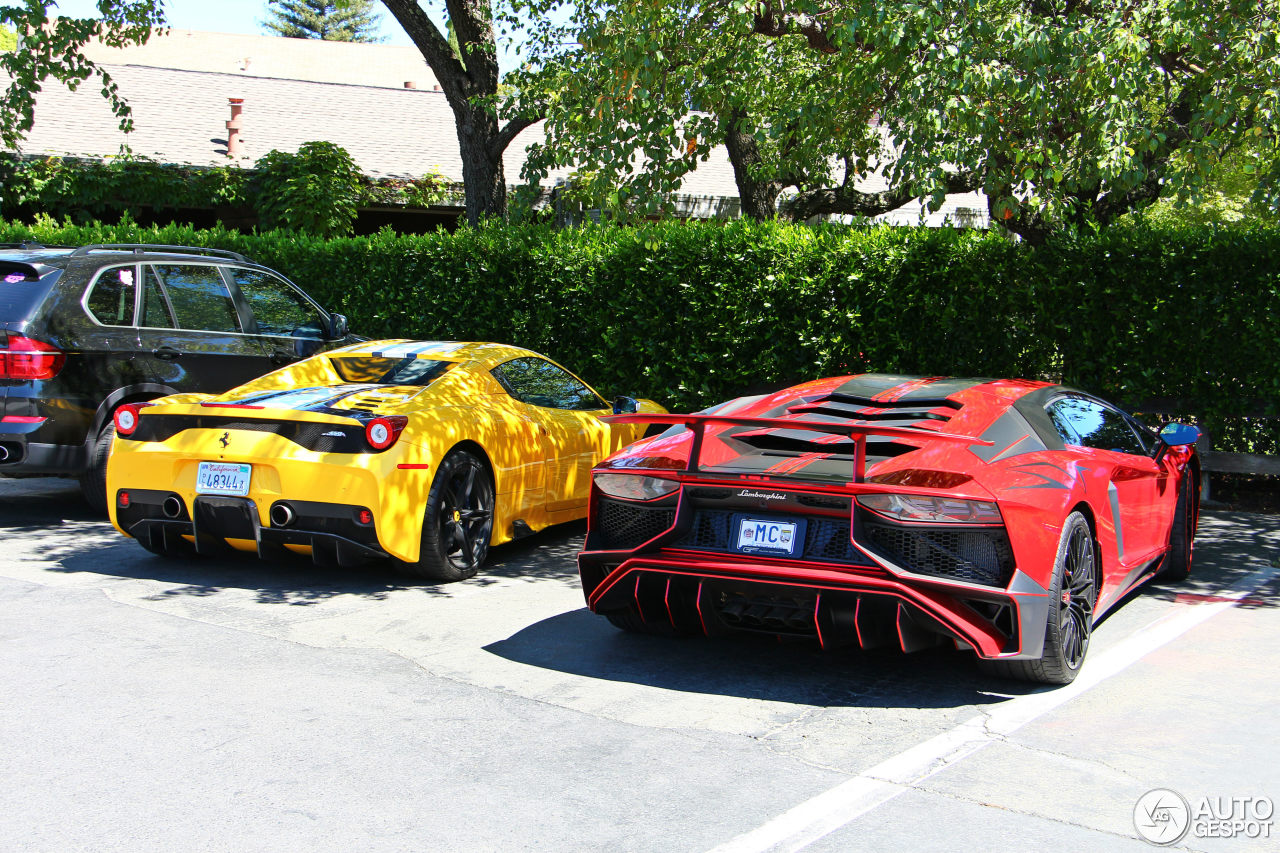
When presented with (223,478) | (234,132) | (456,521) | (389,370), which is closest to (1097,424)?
(456,521)

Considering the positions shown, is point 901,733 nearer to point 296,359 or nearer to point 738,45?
point 296,359

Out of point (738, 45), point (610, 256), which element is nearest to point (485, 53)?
point (738, 45)

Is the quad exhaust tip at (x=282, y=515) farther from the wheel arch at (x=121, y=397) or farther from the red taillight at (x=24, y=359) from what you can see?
the red taillight at (x=24, y=359)

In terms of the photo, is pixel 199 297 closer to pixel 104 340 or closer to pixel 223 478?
pixel 104 340

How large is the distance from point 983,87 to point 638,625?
5.32 meters

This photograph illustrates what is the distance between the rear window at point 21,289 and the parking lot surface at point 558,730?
90.7 inches

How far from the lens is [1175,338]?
31.9 feet

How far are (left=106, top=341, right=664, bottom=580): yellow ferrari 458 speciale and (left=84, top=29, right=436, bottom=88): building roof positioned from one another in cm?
2951

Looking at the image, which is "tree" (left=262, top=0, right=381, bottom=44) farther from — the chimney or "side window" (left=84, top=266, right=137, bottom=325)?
"side window" (left=84, top=266, right=137, bottom=325)

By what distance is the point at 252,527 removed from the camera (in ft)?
22.5

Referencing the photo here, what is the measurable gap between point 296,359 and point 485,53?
21.5 ft

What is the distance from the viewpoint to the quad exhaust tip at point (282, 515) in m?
6.80

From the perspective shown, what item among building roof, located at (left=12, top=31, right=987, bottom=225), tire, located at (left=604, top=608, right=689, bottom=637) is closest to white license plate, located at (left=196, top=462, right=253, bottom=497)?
tire, located at (left=604, top=608, right=689, bottom=637)

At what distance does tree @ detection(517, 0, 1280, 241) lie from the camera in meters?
8.88
